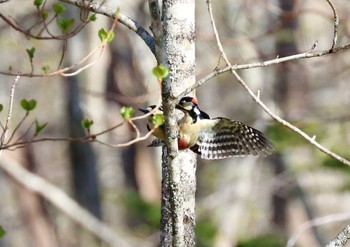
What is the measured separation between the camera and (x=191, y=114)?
138 inches

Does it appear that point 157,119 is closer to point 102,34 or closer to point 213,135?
point 102,34

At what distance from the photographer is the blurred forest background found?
8.25 meters

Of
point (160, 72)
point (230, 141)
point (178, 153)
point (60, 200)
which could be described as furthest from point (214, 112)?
point (160, 72)

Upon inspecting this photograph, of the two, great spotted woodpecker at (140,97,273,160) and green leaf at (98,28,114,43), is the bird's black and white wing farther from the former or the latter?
green leaf at (98,28,114,43)

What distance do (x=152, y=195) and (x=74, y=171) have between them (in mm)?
3859

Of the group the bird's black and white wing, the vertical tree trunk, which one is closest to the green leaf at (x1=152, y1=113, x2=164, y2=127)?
the vertical tree trunk

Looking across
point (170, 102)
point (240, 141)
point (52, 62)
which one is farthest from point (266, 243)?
point (52, 62)

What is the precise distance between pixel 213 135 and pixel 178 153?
0.86 meters

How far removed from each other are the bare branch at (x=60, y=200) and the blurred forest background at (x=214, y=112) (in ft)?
1.02

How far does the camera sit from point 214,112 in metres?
16.8

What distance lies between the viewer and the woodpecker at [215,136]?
3.50m

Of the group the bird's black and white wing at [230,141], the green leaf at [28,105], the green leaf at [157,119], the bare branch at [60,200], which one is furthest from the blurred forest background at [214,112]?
the green leaf at [157,119]

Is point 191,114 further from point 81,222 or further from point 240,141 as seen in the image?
point 81,222

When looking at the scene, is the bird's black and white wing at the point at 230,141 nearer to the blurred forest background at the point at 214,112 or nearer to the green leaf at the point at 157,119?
the green leaf at the point at 157,119
